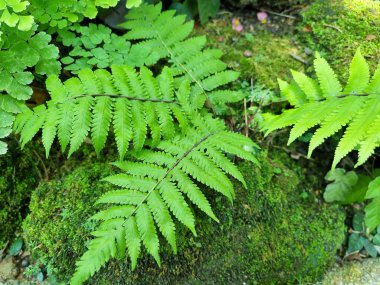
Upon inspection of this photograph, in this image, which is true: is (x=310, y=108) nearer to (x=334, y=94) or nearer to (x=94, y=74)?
(x=334, y=94)

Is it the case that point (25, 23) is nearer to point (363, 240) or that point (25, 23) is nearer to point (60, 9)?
point (60, 9)

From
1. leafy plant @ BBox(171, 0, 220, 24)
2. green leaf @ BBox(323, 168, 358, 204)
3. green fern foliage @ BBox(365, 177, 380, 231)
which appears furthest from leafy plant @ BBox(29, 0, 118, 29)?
green fern foliage @ BBox(365, 177, 380, 231)

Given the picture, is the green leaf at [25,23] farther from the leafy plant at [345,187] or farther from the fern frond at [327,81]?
the leafy plant at [345,187]

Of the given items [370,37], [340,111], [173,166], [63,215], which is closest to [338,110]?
[340,111]

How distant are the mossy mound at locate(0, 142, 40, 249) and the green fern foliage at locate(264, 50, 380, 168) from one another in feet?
6.18

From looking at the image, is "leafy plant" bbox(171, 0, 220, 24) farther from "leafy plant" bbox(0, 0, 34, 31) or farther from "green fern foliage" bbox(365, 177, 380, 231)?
"green fern foliage" bbox(365, 177, 380, 231)

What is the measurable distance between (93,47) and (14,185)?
123cm

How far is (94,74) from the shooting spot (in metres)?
2.71

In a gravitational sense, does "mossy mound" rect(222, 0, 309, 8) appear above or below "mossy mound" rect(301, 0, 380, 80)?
above

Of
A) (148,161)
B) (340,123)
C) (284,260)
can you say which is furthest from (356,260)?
(148,161)

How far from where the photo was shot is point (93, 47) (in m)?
3.08

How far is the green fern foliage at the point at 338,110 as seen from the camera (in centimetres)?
233

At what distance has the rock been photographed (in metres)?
2.98

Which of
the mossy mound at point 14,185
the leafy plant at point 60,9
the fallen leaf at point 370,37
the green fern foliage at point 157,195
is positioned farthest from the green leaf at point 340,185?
the mossy mound at point 14,185
